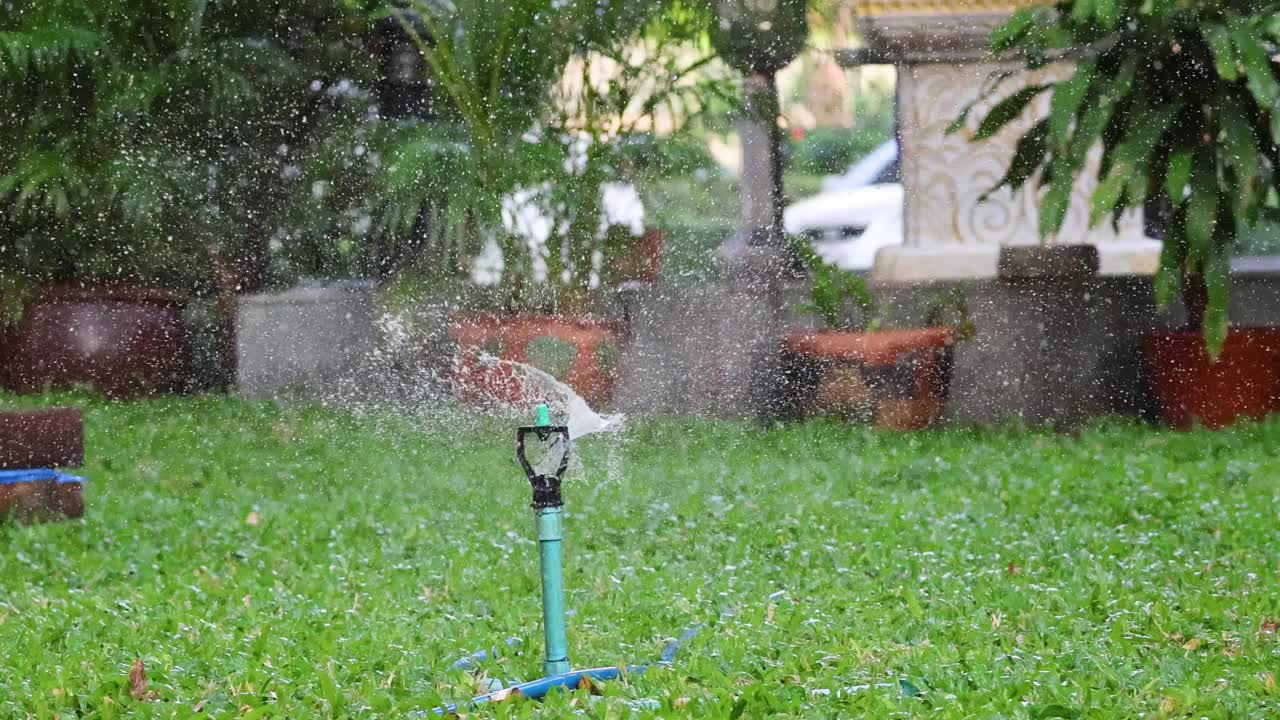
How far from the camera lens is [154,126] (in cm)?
758

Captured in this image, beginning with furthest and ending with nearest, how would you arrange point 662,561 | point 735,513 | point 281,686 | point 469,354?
point 469,354, point 735,513, point 662,561, point 281,686

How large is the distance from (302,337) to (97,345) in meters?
0.86

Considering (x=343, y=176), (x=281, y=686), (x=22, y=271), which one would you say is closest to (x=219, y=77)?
(x=343, y=176)

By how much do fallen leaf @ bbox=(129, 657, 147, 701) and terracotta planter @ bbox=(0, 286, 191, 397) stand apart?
453cm

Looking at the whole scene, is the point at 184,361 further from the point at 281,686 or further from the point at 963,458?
the point at 281,686

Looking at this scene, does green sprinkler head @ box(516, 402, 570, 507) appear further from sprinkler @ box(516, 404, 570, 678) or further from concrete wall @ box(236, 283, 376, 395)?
concrete wall @ box(236, 283, 376, 395)

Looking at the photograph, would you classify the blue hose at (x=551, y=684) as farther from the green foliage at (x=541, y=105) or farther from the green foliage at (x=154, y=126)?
the green foliage at (x=154, y=126)

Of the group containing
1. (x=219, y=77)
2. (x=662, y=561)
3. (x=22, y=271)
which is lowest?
(x=662, y=561)

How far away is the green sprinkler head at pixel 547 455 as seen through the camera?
8.04 feet

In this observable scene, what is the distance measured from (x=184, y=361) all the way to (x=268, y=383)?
0.42 m

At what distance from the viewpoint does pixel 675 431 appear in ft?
21.5

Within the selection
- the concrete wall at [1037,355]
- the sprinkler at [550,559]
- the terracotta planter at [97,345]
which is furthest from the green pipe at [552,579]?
the terracotta planter at [97,345]

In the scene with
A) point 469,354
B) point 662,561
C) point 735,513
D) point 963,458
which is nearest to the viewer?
point 662,561

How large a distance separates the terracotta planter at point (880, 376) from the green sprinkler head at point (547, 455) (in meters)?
4.19
